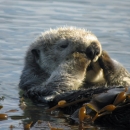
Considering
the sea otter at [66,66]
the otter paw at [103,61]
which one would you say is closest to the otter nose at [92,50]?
the sea otter at [66,66]

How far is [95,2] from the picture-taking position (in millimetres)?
14023

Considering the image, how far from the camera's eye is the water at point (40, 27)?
6.93 m

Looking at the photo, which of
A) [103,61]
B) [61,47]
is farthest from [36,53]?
[103,61]

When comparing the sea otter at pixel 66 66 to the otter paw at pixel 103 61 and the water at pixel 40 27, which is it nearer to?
the otter paw at pixel 103 61

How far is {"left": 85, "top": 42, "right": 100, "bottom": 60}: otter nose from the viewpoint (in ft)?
21.2

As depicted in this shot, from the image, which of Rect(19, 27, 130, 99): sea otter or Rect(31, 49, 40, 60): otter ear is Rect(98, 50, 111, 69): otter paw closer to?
Rect(19, 27, 130, 99): sea otter

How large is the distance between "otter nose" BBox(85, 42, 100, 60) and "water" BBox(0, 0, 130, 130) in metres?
0.85

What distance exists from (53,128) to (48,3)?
29.0ft

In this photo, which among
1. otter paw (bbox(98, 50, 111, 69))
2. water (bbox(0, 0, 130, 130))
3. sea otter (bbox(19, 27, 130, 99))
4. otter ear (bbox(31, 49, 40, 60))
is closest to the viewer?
sea otter (bbox(19, 27, 130, 99))

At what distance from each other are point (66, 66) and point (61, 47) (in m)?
0.45

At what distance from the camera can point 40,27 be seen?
1130 cm

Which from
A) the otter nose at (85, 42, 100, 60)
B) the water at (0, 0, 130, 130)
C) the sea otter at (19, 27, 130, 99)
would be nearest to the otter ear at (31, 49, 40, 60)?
the sea otter at (19, 27, 130, 99)

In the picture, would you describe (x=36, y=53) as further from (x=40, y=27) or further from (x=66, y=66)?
(x=40, y=27)

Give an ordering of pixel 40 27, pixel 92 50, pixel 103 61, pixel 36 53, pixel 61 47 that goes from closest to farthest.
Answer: pixel 92 50 < pixel 103 61 < pixel 61 47 < pixel 36 53 < pixel 40 27
